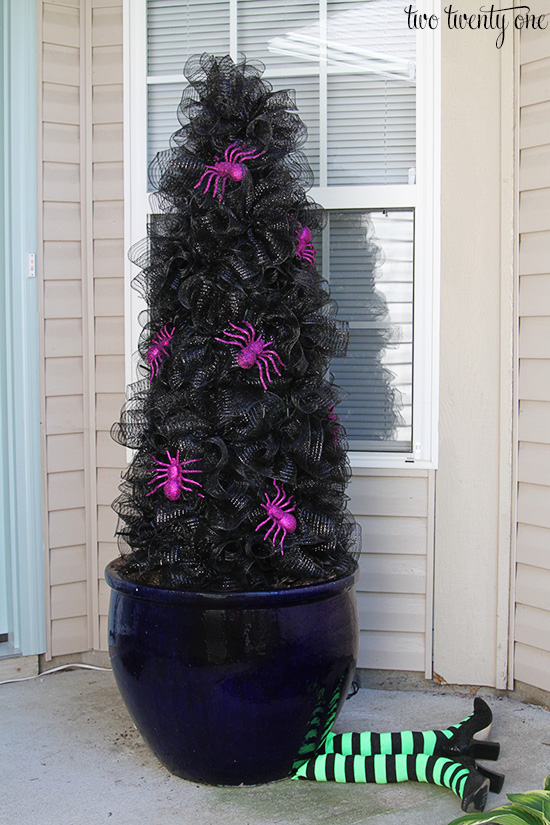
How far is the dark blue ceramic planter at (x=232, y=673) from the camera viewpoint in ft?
6.09

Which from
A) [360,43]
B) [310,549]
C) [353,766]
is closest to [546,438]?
[310,549]

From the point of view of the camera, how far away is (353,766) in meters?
2.02

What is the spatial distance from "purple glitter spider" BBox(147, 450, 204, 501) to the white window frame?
79cm

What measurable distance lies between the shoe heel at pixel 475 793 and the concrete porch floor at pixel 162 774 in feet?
0.18

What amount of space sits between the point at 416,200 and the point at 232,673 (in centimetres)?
159

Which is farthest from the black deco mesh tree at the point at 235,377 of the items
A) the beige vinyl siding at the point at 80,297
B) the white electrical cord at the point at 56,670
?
the white electrical cord at the point at 56,670

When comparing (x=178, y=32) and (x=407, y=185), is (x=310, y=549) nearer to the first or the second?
(x=407, y=185)

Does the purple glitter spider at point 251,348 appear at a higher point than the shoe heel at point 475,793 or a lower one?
higher

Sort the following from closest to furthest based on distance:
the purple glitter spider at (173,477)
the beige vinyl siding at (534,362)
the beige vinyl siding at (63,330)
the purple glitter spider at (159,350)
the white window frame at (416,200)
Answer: the purple glitter spider at (173,477) → the purple glitter spider at (159,350) → the beige vinyl siding at (534,362) → the white window frame at (416,200) → the beige vinyl siding at (63,330)

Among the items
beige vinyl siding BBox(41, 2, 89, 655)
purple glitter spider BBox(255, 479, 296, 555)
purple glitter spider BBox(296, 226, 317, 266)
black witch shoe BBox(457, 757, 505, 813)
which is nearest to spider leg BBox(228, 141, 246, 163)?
purple glitter spider BBox(296, 226, 317, 266)

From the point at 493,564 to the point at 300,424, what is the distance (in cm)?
99

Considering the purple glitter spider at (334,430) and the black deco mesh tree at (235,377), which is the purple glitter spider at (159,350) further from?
the purple glitter spider at (334,430)

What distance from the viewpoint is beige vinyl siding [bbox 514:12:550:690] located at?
8.00ft

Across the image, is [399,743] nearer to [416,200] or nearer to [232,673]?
[232,673]
